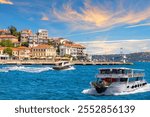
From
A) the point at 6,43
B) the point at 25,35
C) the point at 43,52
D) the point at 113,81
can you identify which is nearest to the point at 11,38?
the point at 6,43

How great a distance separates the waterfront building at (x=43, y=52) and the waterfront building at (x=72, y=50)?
894 mm

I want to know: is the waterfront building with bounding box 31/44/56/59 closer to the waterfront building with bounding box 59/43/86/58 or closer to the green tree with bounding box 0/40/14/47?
the waterfront building with bounding box 59/43/86/58

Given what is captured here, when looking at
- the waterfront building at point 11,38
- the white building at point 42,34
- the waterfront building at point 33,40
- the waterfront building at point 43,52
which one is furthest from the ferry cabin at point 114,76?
the waterfront building at point 33,40

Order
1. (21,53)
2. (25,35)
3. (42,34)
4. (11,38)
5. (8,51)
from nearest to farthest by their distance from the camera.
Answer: (8,51) → (21,53) → (42,34) → (11,38) → (25,35)

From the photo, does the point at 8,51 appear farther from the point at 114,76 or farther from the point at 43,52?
the point at 114,76

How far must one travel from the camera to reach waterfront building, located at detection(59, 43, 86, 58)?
145ft

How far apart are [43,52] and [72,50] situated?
8.64 ft

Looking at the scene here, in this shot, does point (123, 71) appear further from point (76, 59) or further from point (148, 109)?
point (76, 59)

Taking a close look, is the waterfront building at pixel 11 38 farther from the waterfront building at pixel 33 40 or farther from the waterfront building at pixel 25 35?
the waterfront building at pixel 33 40

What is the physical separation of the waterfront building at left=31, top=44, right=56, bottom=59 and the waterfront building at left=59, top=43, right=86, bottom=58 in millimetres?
894

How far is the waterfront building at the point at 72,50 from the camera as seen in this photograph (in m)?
44.3

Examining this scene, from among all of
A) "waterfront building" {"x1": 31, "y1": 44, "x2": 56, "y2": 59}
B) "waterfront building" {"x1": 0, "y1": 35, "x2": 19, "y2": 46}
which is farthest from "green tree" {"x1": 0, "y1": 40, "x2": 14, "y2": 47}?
"waterfront building" {"x1": 31, "y1": 44, "x2": 56, "y2": 59}

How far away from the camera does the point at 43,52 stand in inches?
1773

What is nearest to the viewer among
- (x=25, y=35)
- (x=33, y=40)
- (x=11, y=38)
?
(x=11, y=38)
